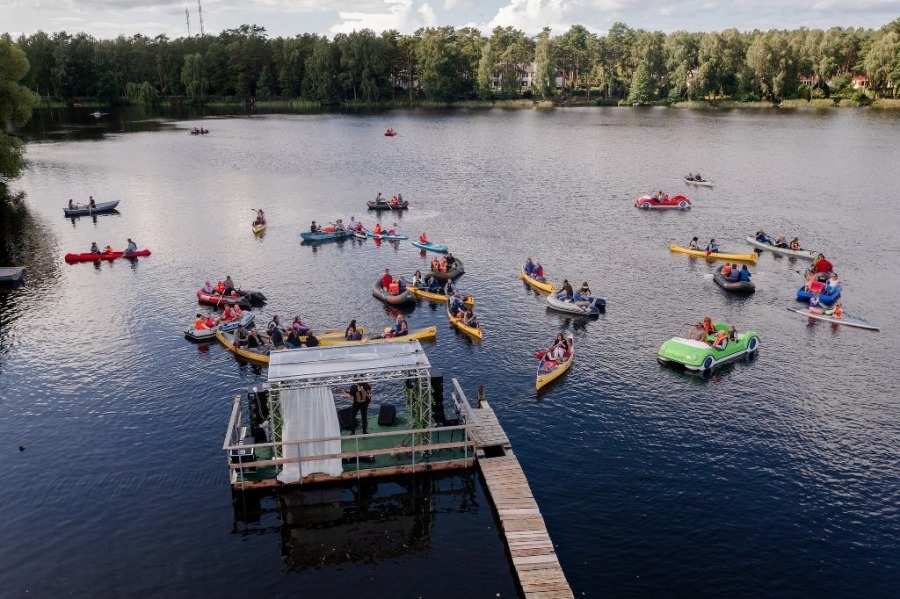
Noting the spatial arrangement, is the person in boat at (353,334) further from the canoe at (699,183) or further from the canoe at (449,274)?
the canoe at (699,183)

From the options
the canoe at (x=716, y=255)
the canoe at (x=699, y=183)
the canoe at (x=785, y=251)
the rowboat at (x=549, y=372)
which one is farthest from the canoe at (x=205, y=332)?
the canoe at (x=699, y=183)

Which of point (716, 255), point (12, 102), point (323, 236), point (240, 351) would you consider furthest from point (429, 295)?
point (12, 102)

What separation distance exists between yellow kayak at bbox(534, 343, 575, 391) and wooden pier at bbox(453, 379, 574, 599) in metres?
5.03

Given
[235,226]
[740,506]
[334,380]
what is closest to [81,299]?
[235,226]

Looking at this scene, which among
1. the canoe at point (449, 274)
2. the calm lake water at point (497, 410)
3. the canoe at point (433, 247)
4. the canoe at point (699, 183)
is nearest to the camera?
the calm lake water at point (497, 410)

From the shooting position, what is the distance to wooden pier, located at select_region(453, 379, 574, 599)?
964 inches

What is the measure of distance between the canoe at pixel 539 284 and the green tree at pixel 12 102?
2427 inches

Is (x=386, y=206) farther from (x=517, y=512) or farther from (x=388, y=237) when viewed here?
(x=517, y=512)

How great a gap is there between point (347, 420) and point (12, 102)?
7675 cm

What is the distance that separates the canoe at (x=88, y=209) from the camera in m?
84.7

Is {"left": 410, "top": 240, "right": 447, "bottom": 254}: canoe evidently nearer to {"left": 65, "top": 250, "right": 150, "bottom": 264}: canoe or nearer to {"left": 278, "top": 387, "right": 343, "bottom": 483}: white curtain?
{"left": 65, "top": 250, "right": 150, "bottom": 264}: canoe

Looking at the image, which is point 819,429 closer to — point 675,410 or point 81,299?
point 675,410

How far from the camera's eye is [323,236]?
7425 centimetres

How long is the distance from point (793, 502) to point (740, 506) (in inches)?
93.5
